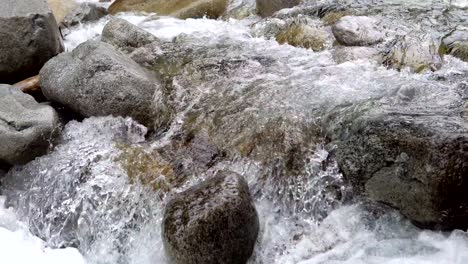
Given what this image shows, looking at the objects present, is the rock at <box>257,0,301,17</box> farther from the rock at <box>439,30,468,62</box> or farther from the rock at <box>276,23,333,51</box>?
the rock at <box>439,30,468,62</box>

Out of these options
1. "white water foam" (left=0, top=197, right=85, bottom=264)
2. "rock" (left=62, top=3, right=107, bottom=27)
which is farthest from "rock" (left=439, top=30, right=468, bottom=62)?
"rock" (left=62, top=3, right=107, bottom=27)

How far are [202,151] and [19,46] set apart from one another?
3.04 m

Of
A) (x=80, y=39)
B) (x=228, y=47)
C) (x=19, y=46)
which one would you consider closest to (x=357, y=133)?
(x=228, y=47)

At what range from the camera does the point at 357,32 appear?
6391mm

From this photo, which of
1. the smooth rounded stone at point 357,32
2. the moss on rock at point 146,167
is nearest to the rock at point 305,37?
the smooth rounded stone at point 357,32

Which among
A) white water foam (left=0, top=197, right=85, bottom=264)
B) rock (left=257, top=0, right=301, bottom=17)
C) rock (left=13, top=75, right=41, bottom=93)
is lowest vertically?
white water foam (left=0, top=197, right=85, bottom=264)

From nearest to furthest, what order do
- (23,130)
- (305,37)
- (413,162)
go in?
(413,162), (23,130), (305,37)

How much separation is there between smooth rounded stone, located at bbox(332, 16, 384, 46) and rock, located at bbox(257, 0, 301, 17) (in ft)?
6.06

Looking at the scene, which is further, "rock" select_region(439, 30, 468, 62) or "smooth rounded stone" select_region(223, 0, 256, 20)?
"smooth rounded stone" select_region(223, 0, 256, 20)

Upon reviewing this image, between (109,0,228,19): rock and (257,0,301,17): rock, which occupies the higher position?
(257,0,301,17): rock

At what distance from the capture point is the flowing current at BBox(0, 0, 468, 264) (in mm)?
3666

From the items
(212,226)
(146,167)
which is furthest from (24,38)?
(212,226)

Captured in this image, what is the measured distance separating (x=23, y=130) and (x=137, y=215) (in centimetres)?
163

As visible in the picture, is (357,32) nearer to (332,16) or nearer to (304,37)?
(304,37)
